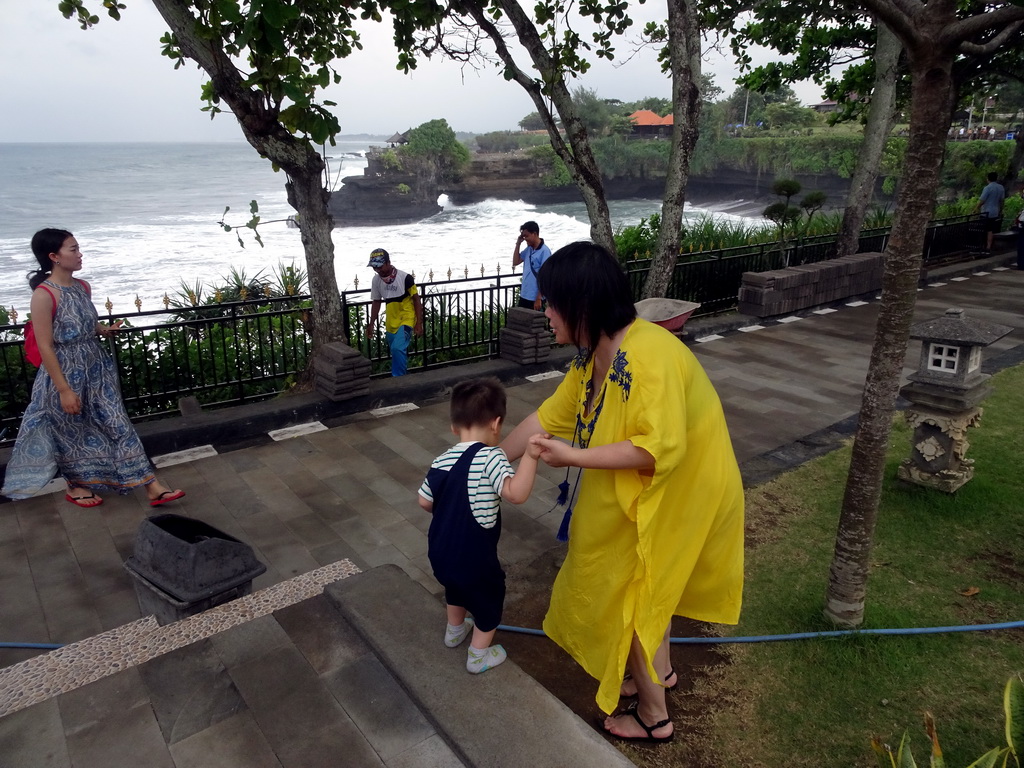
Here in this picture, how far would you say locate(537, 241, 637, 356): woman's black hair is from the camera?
7.18 ft

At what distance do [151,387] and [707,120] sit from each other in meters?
82.5

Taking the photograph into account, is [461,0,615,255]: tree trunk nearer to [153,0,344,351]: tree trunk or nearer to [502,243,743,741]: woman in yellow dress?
[153,0,344,351]: tree trunk

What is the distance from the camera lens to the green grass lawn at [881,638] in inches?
111

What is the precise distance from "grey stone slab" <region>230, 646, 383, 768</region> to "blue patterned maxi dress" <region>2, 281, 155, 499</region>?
2.46m

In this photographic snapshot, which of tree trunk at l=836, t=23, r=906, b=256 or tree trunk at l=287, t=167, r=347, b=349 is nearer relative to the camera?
tree trunk at l=287, t=167, r=347, b=349

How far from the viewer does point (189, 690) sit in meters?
2.85

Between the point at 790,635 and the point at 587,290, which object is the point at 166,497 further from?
the point at 790,635

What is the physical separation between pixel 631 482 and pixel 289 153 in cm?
533

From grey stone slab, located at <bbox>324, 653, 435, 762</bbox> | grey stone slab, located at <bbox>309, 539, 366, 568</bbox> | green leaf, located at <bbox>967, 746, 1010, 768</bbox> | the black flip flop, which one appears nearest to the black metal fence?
grey stone slab, located at <bbox>309, 539, 366, 568</bbox>

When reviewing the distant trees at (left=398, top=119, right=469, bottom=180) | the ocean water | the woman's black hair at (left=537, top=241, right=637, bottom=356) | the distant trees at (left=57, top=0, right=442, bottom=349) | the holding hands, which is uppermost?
the distant trees at (left=398, top=119, right=469, bottom=180)

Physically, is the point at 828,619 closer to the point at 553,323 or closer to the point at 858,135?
the point at 553,323

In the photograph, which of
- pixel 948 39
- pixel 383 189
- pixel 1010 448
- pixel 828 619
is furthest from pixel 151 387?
pixel 383 189

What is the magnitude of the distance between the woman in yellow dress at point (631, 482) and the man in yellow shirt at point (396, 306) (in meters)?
4.82

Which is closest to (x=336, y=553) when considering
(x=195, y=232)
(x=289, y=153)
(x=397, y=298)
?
(x=397, y=298)
